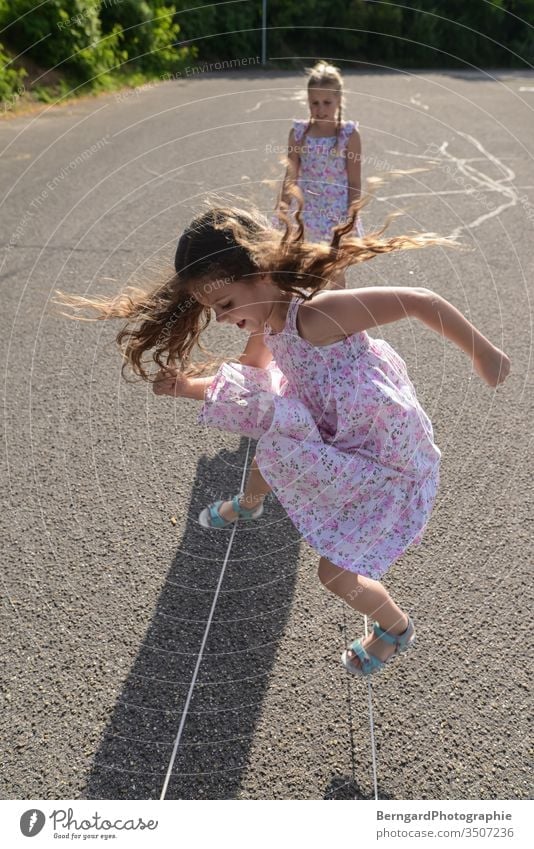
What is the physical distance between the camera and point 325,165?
11.5 feet

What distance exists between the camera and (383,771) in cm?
176

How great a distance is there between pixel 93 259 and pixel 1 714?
3.66 m

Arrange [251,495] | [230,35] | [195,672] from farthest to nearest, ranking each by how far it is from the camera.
Answer: [230,35] → [251,495] → [195,672]

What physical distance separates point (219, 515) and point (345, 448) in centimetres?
77

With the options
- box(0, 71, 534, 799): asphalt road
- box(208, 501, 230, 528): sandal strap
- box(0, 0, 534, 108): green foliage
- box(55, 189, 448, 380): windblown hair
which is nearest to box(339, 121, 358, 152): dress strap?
box(0, 71, 534, 799): asphalt road

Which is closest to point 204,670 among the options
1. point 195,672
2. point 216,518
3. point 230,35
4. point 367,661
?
point 195,672

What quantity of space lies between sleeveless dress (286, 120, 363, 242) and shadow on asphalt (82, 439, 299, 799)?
5.69 ft

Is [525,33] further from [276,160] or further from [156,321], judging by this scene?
[156,321]

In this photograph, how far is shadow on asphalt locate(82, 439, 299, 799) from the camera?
1.76 m

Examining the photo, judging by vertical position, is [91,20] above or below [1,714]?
above

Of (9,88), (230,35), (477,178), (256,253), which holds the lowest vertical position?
(256,253)

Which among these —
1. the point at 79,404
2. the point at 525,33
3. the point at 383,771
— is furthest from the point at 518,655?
the point at 525,33

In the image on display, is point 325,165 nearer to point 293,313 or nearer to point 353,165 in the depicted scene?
point 353,165

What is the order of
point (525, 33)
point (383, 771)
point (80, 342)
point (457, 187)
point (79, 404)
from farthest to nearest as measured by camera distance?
1. point (525, 33)
2. point (457, 187)
3. point (80, 342)
4. point (79, 404)
5. point (383, 771)
